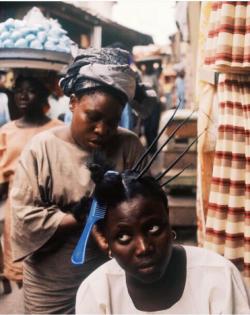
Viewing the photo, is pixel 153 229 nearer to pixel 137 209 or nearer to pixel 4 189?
pixel 137 209

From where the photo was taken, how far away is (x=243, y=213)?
225 cm

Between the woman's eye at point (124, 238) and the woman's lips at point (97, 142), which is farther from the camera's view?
the woman's lips at point (97, 142)

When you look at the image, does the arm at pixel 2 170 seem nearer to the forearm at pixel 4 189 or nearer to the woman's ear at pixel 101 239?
the forearm at pixel 4 189

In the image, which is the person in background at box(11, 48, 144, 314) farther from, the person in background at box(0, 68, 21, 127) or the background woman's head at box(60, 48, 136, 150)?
the person in background at box(0, 68, 21, 127)

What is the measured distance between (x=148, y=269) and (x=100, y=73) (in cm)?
89

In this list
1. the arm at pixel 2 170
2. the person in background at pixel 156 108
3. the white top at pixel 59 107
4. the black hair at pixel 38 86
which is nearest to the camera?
the black hair at pixel 38 86

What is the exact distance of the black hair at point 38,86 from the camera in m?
3.23

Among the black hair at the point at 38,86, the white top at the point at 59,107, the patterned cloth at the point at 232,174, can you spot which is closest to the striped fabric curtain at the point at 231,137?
the patterned cloth at the point at 232,174

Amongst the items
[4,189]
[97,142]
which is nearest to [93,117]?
[97,142]

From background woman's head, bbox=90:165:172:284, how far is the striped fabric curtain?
0.92m

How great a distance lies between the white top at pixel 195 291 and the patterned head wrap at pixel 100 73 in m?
0.79

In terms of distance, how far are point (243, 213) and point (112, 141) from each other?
2.60 feet

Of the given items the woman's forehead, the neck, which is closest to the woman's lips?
the woman's forehead

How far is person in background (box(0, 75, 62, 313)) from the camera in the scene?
3.32 m
